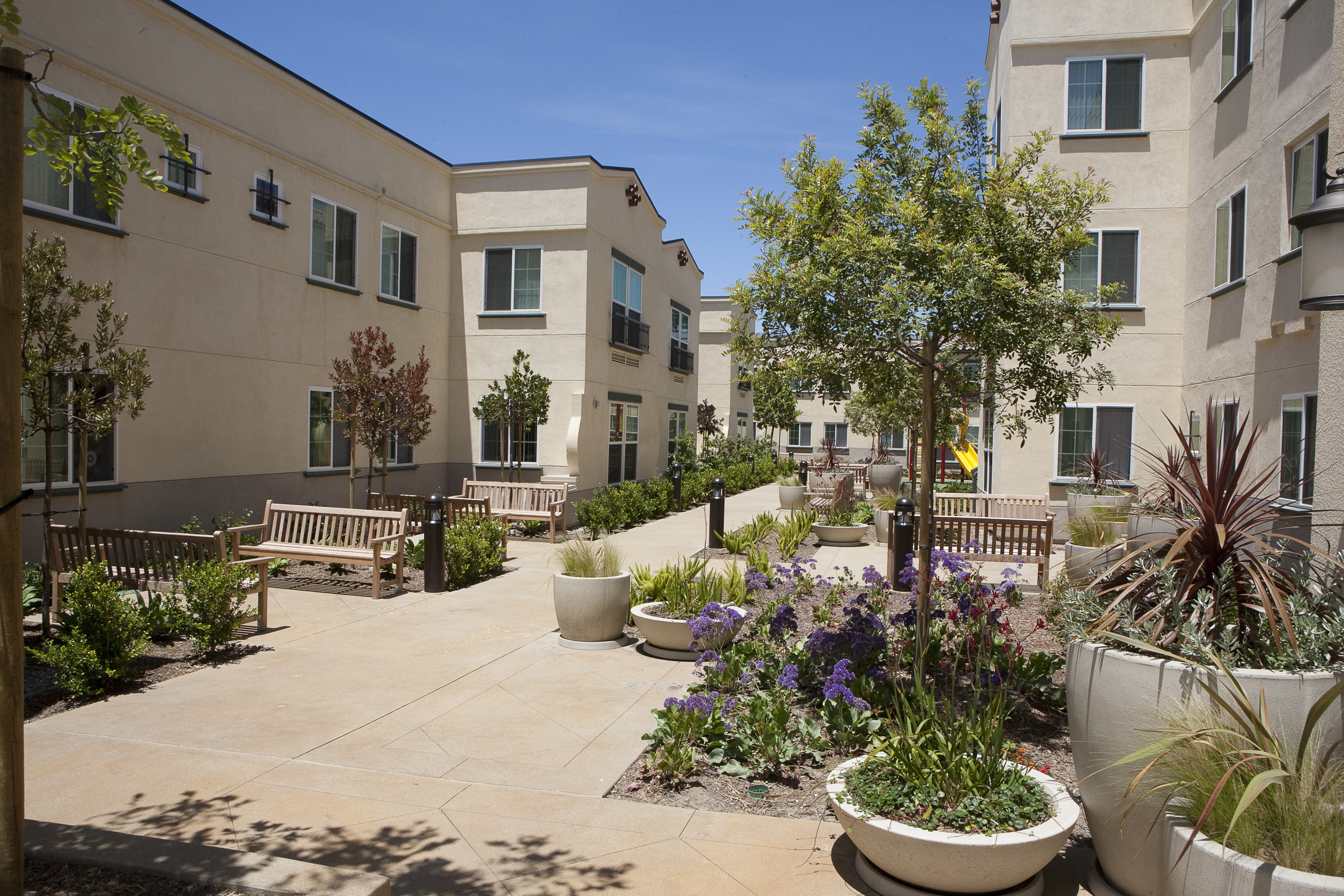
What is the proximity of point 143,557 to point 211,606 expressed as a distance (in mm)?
1878

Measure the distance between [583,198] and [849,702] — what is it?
14.7 m

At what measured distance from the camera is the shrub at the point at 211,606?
7438 millimetres

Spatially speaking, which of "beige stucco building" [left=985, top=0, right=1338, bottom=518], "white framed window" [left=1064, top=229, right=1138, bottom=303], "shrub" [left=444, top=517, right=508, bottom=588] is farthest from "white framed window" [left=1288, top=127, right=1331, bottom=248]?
"shrub" [left=444, top=517, right=508, bottom=588]

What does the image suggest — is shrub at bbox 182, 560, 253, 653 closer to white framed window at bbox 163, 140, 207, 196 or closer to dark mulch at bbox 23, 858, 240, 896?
dark mulch at bbox 23, 858, 240, 896

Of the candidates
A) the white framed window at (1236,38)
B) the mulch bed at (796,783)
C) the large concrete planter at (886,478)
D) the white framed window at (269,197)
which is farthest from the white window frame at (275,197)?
the large concrete planter at (886,478)

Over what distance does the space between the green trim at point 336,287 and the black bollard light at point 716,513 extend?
7323mm

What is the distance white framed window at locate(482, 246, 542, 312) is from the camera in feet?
60.4

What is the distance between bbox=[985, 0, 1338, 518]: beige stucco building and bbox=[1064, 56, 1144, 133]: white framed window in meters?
0.02

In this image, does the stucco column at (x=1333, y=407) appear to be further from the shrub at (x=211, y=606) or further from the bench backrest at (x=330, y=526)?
the bench backrest at (x=330, y=526)

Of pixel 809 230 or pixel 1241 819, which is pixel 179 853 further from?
pixel 809 230

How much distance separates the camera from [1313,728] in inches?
130

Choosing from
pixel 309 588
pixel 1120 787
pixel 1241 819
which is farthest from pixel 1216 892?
pixel 309 588

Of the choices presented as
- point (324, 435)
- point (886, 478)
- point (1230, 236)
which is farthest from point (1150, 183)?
point (324, 435)

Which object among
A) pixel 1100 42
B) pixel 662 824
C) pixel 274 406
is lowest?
pixel 662 824
